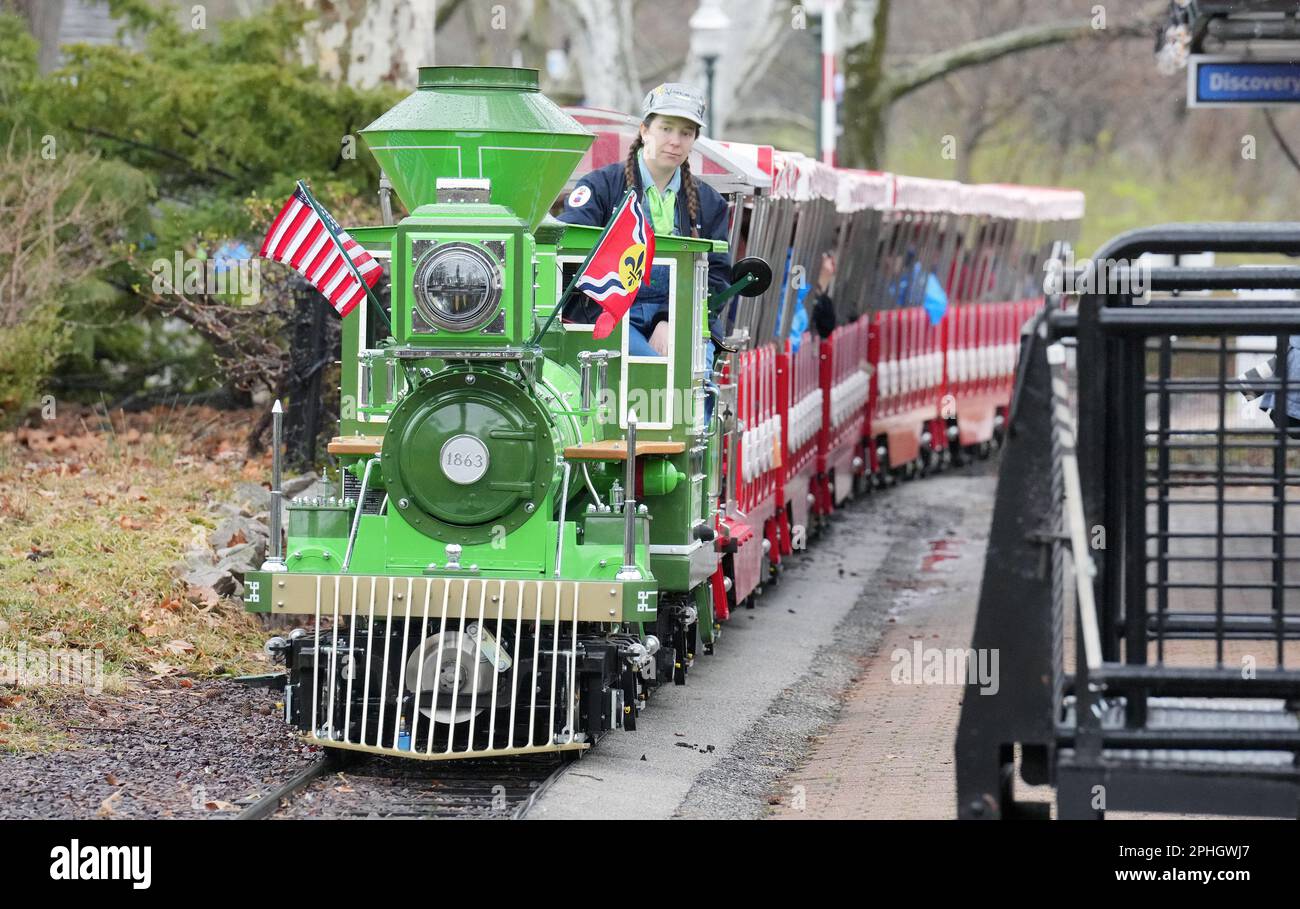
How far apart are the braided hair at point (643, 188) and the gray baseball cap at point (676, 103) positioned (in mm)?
74

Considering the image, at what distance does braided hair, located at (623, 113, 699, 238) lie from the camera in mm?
10227

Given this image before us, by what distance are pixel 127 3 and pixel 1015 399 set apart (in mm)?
14291

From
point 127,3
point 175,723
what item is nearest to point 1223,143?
point 127,3

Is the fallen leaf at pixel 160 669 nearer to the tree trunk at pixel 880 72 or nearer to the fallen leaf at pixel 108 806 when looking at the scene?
the fallen leaf at pixel 108 806

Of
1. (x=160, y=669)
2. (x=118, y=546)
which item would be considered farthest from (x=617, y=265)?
(x=118, y=546)

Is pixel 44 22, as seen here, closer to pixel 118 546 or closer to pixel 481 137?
pixel 118 546

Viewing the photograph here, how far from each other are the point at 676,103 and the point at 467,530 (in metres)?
2.48

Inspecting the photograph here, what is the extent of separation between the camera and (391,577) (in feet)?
27.4

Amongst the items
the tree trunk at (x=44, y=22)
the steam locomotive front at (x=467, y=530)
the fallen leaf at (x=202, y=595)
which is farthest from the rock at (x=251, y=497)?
the tree trunk at (x=44, y=22)

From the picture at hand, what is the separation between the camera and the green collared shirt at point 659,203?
Answer: 33.4 ft

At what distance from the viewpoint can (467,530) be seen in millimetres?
8633

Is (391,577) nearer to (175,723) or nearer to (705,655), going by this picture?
(175,723)

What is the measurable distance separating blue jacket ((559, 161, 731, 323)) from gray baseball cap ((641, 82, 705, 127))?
1.26ft

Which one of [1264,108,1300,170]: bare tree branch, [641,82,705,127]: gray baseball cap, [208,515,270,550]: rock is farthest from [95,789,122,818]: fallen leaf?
[1264,108,1300,170]: bare tree branch
